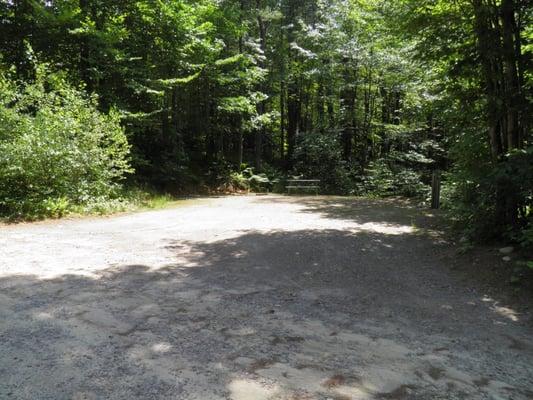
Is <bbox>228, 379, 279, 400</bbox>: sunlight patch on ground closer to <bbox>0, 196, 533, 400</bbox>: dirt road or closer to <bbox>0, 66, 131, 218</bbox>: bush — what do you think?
<bbox>0, 196, 533, 400</bbox>: dirt road

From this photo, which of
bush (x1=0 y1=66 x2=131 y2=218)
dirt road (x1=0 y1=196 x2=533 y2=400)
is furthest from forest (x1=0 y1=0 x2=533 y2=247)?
dirt road (x1=0 y1=196 x2=533 y2=400)

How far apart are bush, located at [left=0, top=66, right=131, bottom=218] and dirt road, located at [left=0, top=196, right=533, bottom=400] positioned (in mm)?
2424

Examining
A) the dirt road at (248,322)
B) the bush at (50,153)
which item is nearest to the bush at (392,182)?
the dirt road at (248,322)

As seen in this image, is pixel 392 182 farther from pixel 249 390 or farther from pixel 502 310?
pixel 249 390

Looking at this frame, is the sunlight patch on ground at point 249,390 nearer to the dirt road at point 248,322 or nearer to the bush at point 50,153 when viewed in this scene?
the dirt road at point 248,322

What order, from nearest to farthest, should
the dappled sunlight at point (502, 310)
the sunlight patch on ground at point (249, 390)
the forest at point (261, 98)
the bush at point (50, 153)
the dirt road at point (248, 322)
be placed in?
1. the sunlight patch on ground at point (249, 390)
2. the dirt road at point (248, 322)
3. the dappled sunlight at point (502, 310)
4. the forest at point (261, 98)
5. the bush at point (50, 153)

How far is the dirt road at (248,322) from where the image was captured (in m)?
2.86

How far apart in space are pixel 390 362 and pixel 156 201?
36.9 ft

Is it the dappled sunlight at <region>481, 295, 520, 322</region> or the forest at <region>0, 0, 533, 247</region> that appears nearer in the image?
the dappled sunlight at <region>481, 295, 520, 322</region>

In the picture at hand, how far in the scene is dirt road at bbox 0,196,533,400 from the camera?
2859mm

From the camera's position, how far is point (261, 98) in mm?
21266

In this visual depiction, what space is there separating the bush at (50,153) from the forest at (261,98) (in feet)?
0.13

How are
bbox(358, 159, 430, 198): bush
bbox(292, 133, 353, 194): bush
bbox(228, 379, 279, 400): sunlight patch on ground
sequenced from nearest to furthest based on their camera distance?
1. bbox(228, 379, 279, 400): sunlight patch on ground
2. bbox(358, 159, 430, 198): bush
3. bbox(292, 133, 353, 194): bush

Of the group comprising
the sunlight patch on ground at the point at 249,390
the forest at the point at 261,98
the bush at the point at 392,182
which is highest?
the forest at the point at 261,98
